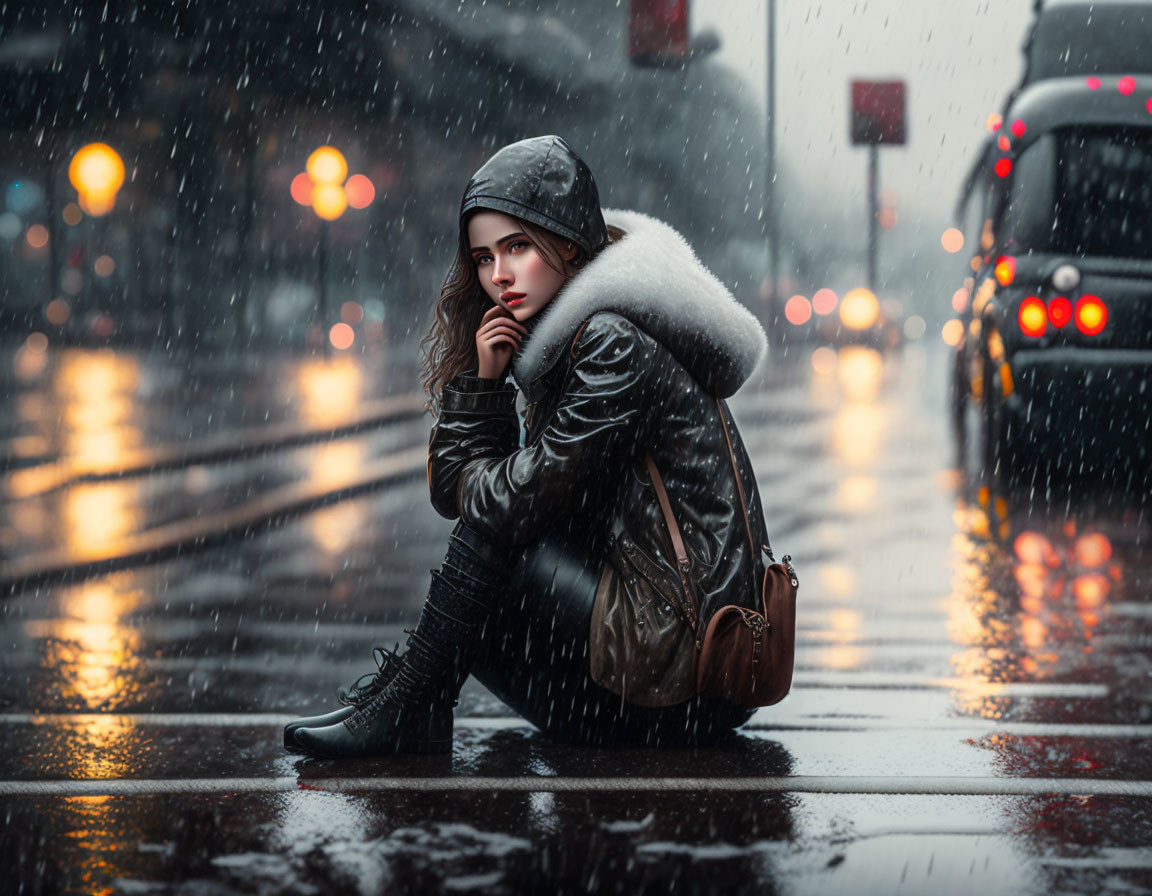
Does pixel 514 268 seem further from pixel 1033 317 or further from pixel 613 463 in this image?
pixel 1033 317

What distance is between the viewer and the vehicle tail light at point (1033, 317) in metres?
8.68

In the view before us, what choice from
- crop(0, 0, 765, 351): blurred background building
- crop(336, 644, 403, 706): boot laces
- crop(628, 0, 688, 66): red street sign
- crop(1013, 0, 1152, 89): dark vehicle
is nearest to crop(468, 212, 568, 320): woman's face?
crop(336, 644, 403, 706): boot laces

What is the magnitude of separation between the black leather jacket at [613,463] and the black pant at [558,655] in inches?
2.7

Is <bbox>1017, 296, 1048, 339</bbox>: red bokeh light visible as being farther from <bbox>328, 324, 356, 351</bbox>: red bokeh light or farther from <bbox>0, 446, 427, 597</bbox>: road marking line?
<bbox>328, 324, 356, 351</bbox>: red bokeh light

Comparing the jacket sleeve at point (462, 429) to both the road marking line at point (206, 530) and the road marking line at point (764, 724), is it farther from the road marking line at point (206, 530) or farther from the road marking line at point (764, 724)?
the road marking line at point (206, 530)

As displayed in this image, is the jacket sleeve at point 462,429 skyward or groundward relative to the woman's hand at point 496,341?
groundward

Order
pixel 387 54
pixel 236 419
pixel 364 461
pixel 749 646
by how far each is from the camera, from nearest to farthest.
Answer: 1. pixel 749 646
2. pixel 364 461
3. pixel 236 419
4. pixel 387 54

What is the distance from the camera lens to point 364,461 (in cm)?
1184

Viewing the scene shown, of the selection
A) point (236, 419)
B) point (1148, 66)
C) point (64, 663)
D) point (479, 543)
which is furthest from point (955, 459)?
point (479, 543)

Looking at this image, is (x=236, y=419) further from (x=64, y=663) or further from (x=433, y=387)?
(x=433, y=387)

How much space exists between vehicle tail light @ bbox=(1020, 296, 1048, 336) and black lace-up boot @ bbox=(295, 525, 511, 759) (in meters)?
5.93

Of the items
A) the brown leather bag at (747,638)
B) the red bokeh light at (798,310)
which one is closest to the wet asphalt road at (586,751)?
the brown leather bag at (747,638)

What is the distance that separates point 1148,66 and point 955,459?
11.0 feet

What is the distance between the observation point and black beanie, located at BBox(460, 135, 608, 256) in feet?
11.7
